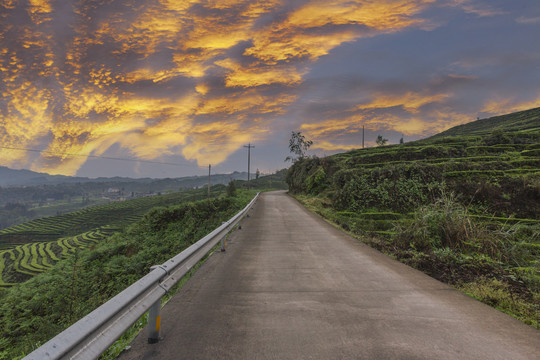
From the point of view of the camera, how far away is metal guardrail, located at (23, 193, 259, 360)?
4.62ft

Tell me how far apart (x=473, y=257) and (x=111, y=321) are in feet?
22.6

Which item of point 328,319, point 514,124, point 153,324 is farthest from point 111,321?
point 514,124

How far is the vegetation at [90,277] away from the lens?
7523mm

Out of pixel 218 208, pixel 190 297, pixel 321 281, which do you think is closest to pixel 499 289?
pixel 321 281

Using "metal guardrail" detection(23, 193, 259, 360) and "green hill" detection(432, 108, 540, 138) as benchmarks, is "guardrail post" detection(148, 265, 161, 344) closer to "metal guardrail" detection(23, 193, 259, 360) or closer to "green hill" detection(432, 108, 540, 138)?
"metal guardrail" detection(23, 193, 259, 360)

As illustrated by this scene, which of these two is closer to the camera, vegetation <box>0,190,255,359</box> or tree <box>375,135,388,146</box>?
vegetation <box>0,190,255,359</box>

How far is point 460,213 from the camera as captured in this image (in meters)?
6.84

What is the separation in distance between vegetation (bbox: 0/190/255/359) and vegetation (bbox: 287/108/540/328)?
296 inches

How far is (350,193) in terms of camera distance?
16.3 metres

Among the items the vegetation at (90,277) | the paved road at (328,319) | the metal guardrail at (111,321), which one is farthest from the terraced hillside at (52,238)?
the metal guardrail at (111,321)

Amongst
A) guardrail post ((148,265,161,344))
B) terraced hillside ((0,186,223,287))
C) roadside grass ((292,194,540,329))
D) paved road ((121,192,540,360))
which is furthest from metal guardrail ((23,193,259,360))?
terraced hillside ((0,186,223,287))

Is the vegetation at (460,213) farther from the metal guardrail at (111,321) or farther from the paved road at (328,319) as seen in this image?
the metal guardrail at (111,321)

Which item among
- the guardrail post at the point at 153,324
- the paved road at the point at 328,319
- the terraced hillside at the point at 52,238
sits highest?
the guardrail post at the point at 153,324

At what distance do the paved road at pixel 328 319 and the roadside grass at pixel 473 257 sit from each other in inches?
15.9
